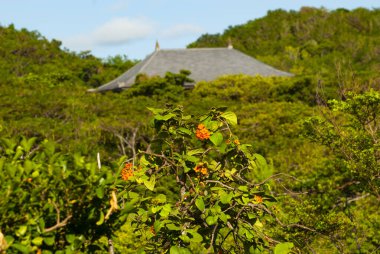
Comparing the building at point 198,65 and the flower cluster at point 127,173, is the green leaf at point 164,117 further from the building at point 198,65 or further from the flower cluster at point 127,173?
the building at point 198,65

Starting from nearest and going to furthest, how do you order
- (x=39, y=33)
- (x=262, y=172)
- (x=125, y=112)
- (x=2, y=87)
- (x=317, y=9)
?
1. (x=262, y=172)
2. (x=125, y=112)
3. (x=2, y=87)
4. (x=39, y=33)
5. (x=317, y=9)

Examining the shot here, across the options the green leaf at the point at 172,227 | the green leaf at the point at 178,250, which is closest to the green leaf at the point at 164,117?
the green leaf at the point at 172,227

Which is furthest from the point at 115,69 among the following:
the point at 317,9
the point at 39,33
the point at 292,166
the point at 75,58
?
the point at 292,166

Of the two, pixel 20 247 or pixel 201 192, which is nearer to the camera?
pixel 20 247

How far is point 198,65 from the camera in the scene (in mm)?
35562

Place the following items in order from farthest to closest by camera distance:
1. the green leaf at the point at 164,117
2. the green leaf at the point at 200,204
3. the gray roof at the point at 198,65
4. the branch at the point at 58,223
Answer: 1. the gray roof at the point at 198,65
2. the green leaf at the point at 164,117
3. the green leaf at the point at 200,204
4. the branch at the point at 58,223

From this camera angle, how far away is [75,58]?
55.9 m

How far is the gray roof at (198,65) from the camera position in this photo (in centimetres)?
3428

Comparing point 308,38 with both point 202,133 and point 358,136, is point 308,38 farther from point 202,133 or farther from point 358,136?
point 202,133

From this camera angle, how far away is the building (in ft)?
112

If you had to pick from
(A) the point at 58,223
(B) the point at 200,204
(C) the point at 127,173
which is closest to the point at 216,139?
(B) the point at 200,204

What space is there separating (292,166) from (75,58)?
138ft

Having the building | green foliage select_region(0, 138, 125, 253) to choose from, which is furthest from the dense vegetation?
the building

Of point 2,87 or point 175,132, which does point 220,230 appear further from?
point 2,87
